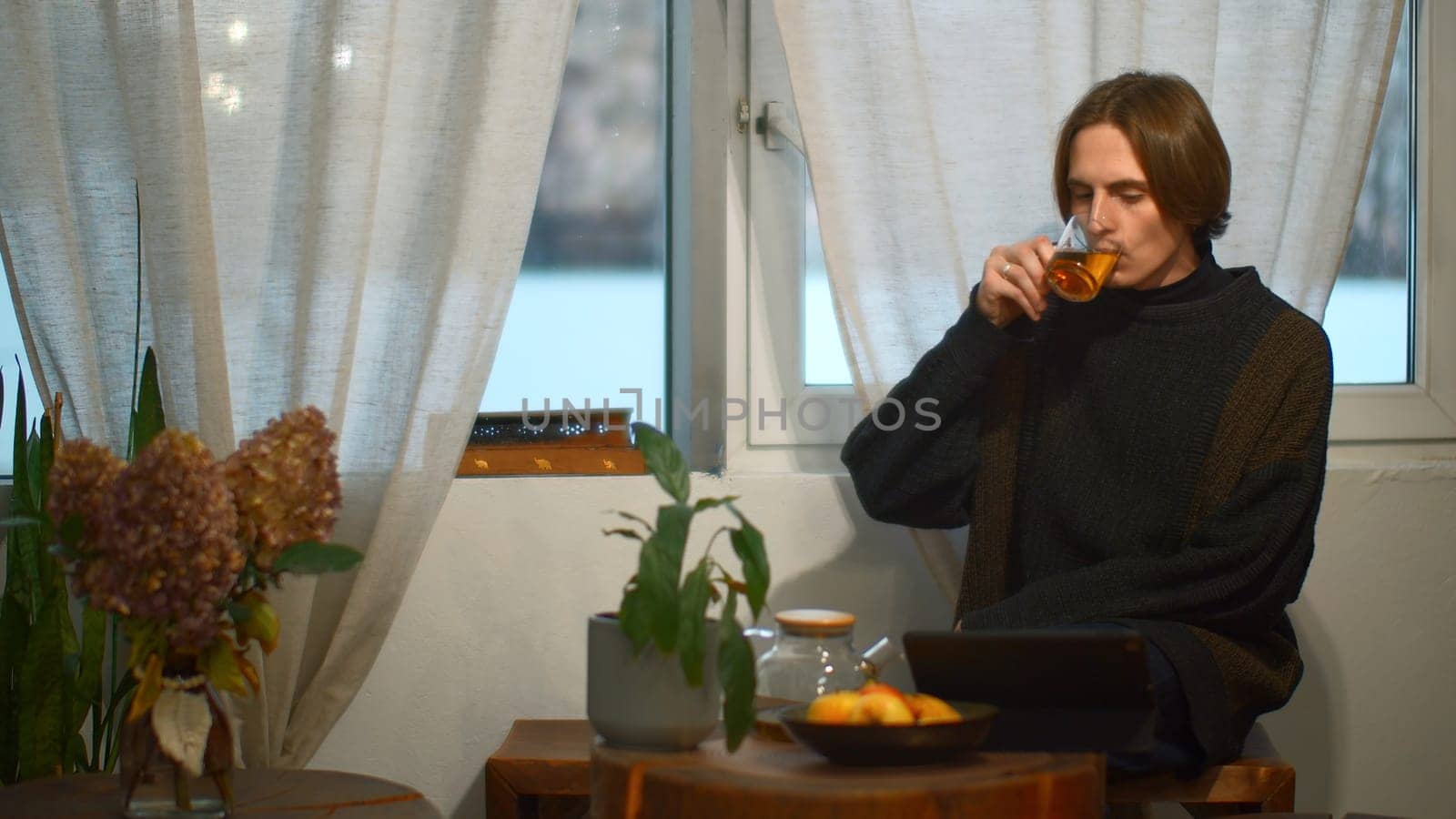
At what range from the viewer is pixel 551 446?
2.13 m

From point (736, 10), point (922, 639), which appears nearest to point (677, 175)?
point (736, 10)

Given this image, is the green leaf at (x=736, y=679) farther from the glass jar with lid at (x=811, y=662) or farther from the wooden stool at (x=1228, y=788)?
the wooden stool at (x=1228, y=788)

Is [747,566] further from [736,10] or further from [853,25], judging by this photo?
[736,10]

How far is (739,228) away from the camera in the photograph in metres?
2.15

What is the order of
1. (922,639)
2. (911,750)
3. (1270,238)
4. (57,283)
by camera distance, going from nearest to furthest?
(911,750)
(922,639)
(57,283)
(1270,238)

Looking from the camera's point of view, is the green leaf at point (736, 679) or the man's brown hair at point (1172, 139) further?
the man's brown hair at point (1172, 139)

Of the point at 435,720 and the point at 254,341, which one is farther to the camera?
the point at 435,720

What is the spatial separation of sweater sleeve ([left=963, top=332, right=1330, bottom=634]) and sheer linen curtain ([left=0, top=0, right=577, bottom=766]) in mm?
891

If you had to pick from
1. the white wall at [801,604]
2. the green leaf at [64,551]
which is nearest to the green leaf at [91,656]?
the white wall at [801,604]

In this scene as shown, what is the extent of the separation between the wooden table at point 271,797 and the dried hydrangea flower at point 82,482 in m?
0.32

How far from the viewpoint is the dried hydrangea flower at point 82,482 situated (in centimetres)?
117

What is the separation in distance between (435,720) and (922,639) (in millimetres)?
1119

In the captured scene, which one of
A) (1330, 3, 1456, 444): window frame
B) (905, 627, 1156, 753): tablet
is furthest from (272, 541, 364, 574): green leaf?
(1330, 3, 1456, 444): window frame

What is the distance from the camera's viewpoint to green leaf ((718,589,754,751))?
41.2 inches
